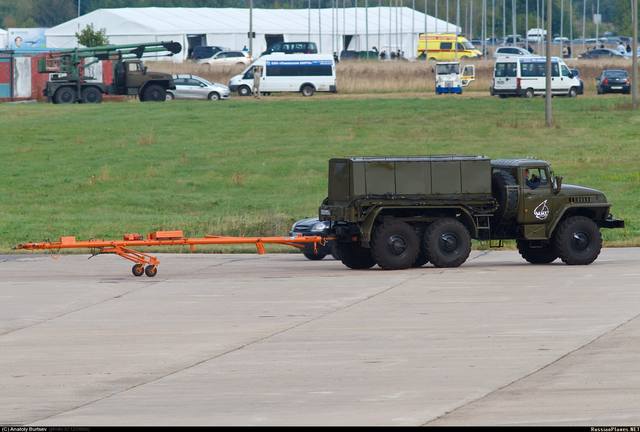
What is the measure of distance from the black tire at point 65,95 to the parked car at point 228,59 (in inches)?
1407

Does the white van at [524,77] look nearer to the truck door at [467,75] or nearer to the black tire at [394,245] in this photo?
the truck door at [467,75]

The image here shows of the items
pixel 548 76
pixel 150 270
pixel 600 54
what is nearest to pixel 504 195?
pixel 150 270

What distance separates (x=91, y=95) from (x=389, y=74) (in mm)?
26741

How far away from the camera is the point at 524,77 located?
251 ft

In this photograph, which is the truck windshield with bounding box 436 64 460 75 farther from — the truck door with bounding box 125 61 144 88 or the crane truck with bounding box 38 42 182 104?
the truck door with bounding box 125 61 144 88

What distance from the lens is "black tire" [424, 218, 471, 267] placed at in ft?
83.2

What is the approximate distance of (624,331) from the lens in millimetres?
17938

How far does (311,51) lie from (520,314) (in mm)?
90508

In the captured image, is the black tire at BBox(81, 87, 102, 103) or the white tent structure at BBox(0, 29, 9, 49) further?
the white tent structure at BBox(0, 29, 9, 49)

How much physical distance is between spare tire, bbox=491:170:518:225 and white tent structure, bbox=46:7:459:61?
95.9 metres

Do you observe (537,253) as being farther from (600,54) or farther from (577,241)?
(600,54)

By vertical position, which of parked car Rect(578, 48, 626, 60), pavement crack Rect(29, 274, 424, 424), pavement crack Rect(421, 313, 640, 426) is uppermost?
parked car Rect(578, 48, 626, 60)

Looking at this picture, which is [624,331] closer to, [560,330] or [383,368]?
[560,330]

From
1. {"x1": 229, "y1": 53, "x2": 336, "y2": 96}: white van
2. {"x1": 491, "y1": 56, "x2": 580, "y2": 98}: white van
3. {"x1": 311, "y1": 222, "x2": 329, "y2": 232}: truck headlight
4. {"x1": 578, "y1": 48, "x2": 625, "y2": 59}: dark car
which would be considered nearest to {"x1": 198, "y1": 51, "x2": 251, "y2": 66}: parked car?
{"x1": 229, "y1": 53, "x2": 336, "y2": 96}: white van
